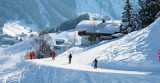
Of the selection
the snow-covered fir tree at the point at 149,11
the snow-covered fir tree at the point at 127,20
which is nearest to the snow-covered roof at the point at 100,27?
the snow-covered fir tree at the point at 127,20

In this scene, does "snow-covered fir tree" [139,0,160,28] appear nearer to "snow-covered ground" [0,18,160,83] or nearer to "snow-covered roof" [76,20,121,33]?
"snow-covered ground" [0,18,160,83]

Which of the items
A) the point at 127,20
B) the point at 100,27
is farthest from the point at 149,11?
the point at 100,27

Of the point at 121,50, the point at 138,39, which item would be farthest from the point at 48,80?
the point at 138,39

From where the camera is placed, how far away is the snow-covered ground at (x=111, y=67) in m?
47.0

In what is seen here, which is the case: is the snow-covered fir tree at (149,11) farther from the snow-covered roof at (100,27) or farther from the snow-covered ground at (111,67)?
the snow-covered roof at (100,27)

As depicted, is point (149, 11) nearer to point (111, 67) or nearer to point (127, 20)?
point (127, 20)

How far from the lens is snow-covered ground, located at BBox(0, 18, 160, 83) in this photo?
4697 centimetres

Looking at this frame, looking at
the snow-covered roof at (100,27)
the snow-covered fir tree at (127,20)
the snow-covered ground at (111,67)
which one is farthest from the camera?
the snow-covered roof at (100,27)

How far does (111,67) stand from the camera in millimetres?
53375

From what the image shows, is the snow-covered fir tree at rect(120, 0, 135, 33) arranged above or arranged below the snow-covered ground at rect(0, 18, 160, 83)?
above

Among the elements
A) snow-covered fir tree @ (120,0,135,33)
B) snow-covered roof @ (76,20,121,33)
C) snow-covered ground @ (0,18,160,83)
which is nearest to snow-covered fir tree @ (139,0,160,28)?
snow-covered fir tree @ (120,0,135,33)

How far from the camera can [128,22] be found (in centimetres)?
8925

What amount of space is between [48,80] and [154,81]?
14549mm

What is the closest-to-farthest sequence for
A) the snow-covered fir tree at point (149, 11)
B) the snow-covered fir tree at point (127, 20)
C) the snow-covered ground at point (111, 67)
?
the snow-covered ground at point (111, 67) < the snow-covered fir tree at point (149, 11) < the snow-covered fir tree at point (127, 20)
